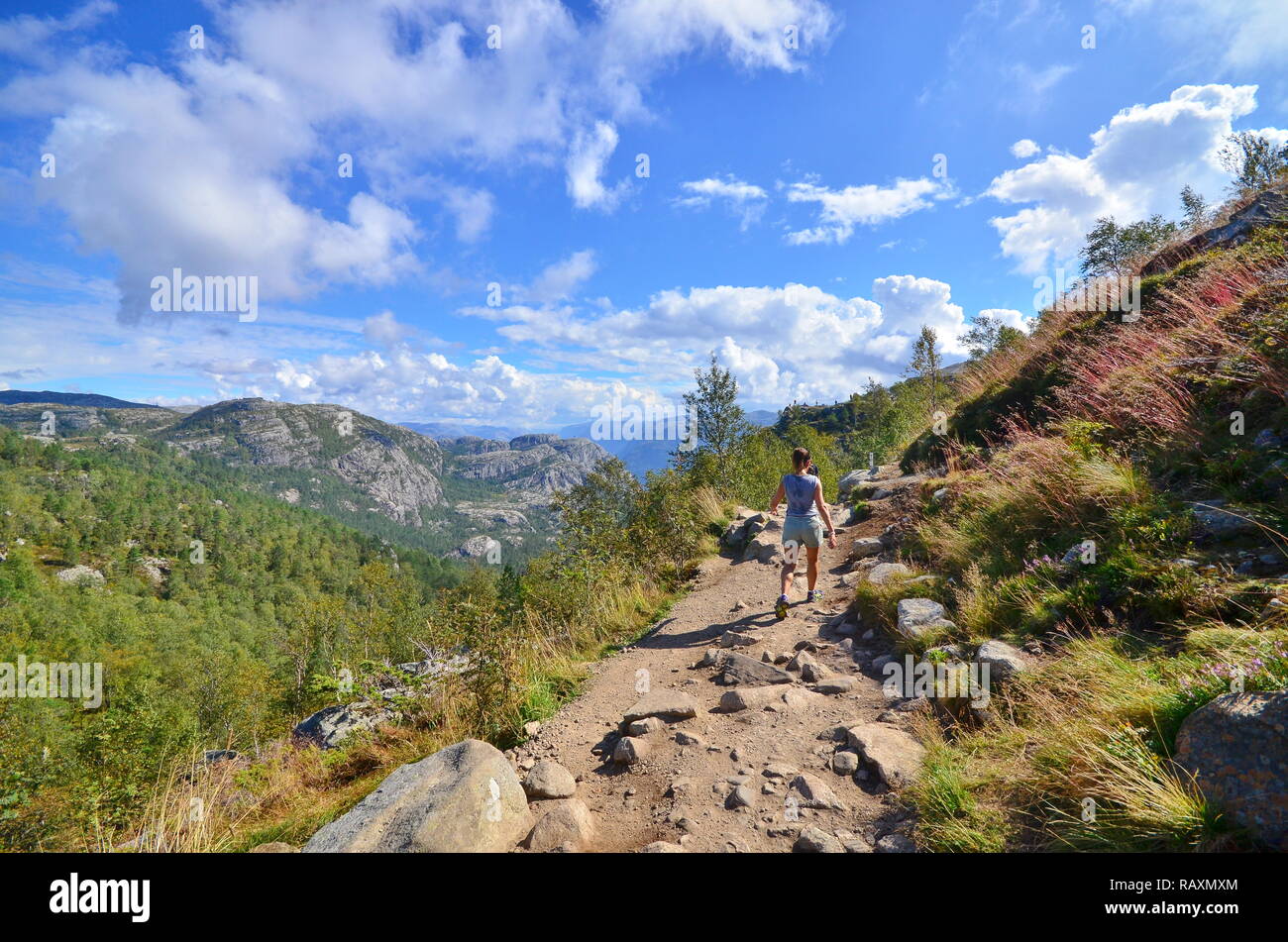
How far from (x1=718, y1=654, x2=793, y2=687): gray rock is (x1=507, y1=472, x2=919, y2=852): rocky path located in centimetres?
1

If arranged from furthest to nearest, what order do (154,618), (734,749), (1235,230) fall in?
(154,618) < (1235,230) < (734,749)

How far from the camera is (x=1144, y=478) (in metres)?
5.93

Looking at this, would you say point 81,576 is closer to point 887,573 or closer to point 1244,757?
point 887,573

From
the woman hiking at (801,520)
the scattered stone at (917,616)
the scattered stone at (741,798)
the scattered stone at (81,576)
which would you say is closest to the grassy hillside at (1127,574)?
the scattered stone at (917,616)

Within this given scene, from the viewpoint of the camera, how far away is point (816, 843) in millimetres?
3553

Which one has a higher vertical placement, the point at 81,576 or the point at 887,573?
the point at 887,573

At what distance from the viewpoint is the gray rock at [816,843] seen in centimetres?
353

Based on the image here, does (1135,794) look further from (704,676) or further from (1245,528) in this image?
(704,676)

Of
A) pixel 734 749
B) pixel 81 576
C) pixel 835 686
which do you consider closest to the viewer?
pixel 734 749

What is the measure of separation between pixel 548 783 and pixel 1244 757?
4.88 metres

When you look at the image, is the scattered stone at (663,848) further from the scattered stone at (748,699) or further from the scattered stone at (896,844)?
the scattered stone at (748,699)

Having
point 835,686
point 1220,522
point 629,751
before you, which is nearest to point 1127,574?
point 1220,522
